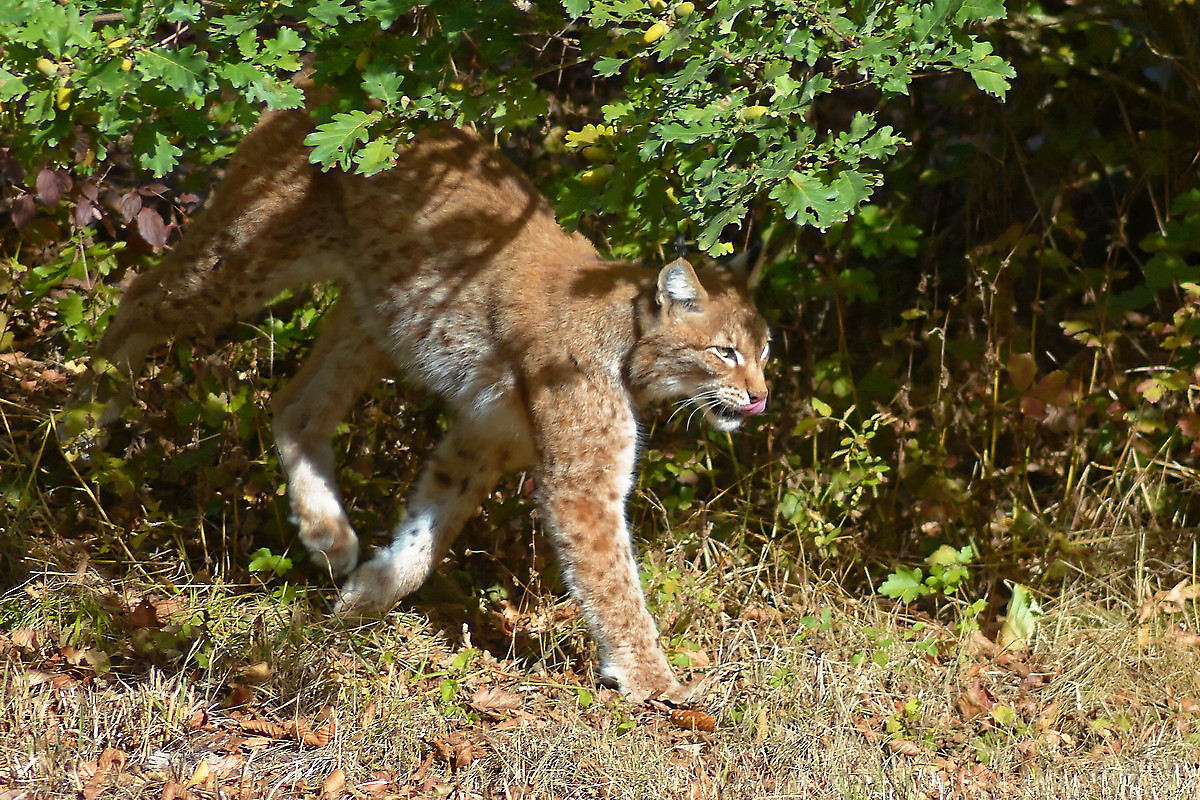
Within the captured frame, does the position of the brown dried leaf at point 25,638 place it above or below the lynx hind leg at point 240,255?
below

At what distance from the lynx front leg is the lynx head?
0.95 ft

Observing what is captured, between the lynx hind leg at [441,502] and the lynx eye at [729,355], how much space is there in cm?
77

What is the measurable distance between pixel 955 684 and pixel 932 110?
10.7ft

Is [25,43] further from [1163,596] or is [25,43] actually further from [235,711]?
[1163,596]

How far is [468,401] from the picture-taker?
5016 millimetres

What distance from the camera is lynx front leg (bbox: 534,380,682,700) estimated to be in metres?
4.63

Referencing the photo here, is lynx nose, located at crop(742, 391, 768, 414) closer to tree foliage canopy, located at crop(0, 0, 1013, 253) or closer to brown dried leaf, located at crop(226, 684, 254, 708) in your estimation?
tree foliage canopy, located at crop(0, 0, 1013, 253)

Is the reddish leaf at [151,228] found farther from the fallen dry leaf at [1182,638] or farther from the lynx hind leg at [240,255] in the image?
the fallen dry leaf at [1182,638]

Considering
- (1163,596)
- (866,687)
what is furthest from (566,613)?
(1163,596)

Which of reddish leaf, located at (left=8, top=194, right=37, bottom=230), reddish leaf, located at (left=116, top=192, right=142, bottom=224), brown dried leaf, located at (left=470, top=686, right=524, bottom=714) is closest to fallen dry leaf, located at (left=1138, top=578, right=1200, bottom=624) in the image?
brown dried leaf, located at (left=470, top=686, right=524, bottom=714)

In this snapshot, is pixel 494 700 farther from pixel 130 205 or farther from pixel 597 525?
pixel 130 205

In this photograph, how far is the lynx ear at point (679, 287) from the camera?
4.76 meters

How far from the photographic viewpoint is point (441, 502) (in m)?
5.19

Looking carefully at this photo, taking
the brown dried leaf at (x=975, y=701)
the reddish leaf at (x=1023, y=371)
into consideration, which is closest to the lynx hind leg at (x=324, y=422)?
the brown dried leaf at (x=975, y=701)
